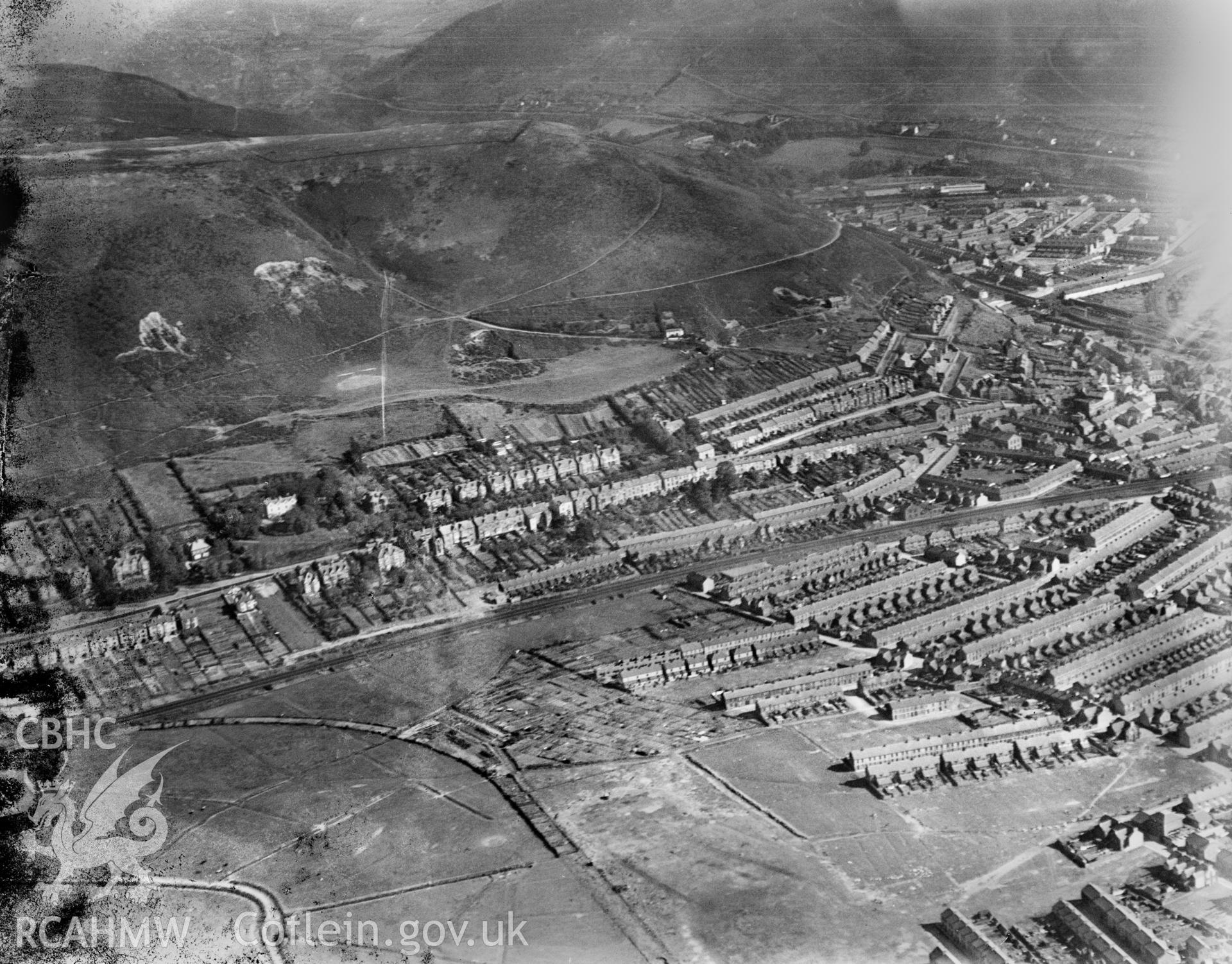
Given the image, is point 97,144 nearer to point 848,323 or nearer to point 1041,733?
point 848,323

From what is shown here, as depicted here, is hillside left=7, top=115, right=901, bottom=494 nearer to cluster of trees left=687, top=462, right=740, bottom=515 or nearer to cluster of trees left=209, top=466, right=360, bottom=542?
cluster of trees left=209, top=466, right=360, bottom=542

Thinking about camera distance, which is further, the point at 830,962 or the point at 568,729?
the point at 568,729

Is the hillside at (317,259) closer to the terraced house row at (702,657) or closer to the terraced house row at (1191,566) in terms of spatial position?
the terraced house row at (702,657)

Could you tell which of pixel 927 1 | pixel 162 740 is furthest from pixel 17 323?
pixel 927 1

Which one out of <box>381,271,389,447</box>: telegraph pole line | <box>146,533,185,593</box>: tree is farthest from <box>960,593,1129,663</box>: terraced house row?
<box>381,271,389,447</box>: telegraph pole line

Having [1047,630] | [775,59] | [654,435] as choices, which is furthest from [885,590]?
[775,59]

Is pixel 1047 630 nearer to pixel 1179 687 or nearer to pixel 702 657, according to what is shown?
pixel 1179 687
